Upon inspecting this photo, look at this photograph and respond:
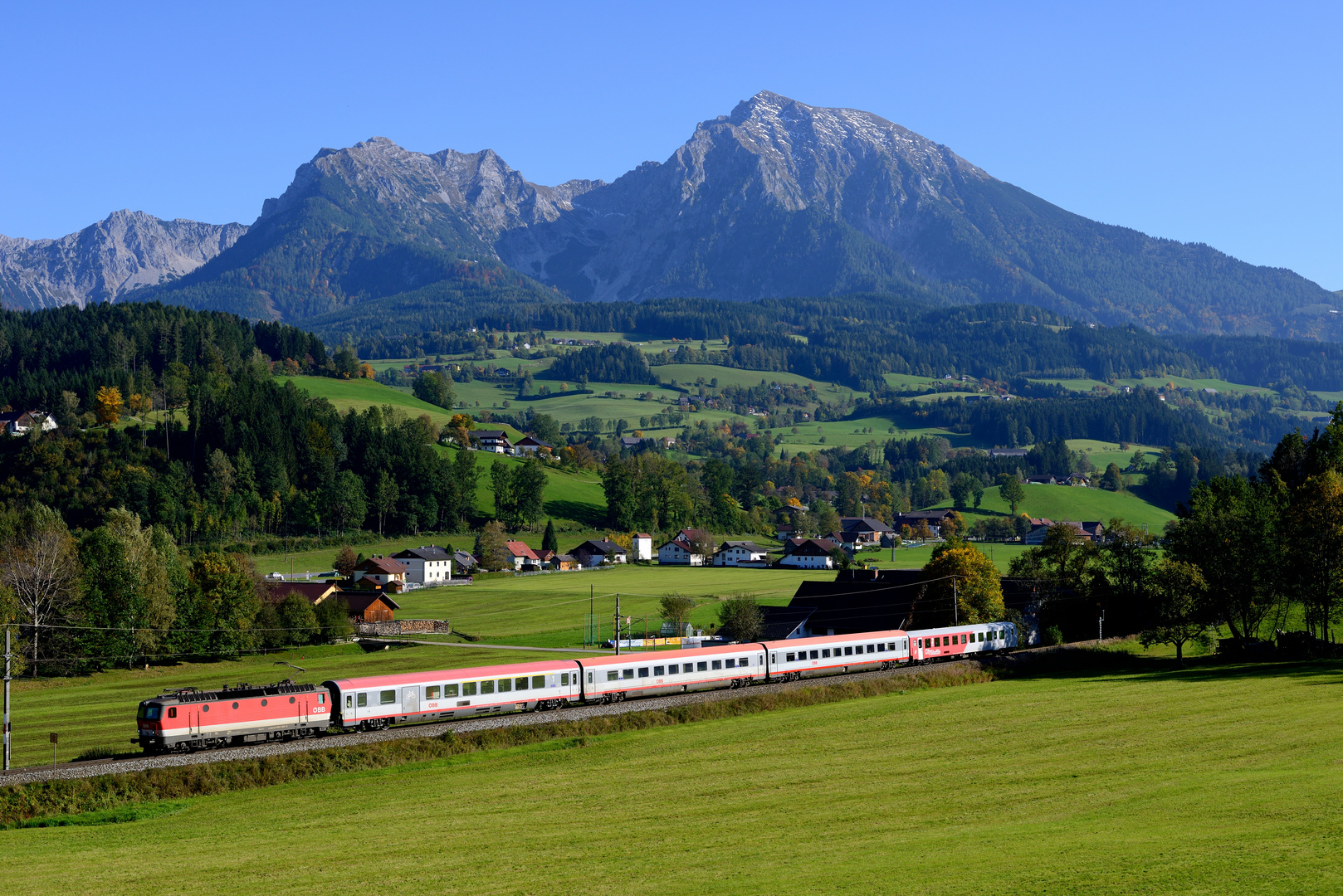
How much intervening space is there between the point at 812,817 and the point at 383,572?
10136cm

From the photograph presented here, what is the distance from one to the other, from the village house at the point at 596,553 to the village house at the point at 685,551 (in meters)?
9.11

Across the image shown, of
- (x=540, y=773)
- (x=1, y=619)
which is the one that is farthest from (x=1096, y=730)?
(x=1, y=619)

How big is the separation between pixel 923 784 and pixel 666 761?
937 cm

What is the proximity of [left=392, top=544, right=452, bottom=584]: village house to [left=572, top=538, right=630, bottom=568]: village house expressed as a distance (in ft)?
63.1

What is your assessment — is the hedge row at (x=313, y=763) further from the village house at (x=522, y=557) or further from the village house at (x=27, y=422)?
the village house at (x=27, y=422)

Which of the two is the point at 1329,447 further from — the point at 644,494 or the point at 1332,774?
the point at 644,494

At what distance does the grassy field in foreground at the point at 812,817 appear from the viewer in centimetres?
2211

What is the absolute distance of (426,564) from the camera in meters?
128

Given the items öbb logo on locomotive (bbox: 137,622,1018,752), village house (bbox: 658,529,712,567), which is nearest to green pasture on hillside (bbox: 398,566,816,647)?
village house (bbox: 658,529,712,567)

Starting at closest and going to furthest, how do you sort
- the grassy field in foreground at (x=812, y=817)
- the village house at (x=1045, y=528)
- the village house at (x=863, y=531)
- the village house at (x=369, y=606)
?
the grassy field in foreground at (x=812, y=817)
the village house at (x=369, y=606)
the village house at (x=1045, y=528)
the village house at (x=863, y=531)

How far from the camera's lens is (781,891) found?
21188mm

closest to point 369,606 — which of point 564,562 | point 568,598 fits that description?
point 568,598

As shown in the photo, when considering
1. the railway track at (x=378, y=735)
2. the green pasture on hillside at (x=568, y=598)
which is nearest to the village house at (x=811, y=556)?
the green pasture on hillside at (x=568, y=598)

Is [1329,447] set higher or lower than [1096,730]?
higher
